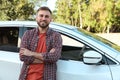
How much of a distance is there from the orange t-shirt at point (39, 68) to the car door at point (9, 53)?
504mm

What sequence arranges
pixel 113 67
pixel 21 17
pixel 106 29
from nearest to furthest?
pixel 113 67, pixel 21 17, pixel 106 29

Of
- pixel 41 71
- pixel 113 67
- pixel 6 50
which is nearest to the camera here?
pixel 41 71

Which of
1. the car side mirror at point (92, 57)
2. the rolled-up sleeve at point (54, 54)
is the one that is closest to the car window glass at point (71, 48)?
the car side mirror at point (92, 57)

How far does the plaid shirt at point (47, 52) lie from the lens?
4176mm

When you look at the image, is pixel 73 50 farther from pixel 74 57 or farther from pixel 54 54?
pixel 54 54

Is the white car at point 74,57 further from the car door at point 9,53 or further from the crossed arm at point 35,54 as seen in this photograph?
the crossed arm at point 35,54

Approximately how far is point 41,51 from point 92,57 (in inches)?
24.6

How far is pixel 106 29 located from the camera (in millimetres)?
63156

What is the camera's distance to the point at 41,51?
4.23 m

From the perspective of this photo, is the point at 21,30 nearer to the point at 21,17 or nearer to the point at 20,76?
the point at 20,76

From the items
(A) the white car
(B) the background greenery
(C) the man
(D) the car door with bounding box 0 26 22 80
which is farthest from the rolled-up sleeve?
(B) the background greenery

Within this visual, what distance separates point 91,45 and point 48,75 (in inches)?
29.9

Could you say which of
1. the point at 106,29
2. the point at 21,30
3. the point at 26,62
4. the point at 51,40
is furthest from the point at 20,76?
the point at 106,29

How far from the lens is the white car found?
4.45m
